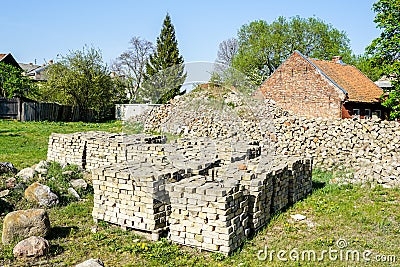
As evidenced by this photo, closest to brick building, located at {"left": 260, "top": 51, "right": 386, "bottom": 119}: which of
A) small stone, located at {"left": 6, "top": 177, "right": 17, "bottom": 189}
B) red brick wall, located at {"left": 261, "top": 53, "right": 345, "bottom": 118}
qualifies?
red brick wall, located at {"left": 261, "top": 53, "right": 345, "bottom": 118}

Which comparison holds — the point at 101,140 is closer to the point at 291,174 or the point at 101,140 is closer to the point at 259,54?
the point at 291,174

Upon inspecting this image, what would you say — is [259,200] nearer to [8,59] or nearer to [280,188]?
[280,188]

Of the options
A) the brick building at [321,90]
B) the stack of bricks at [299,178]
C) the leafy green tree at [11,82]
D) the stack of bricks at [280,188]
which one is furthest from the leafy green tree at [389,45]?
the leafy green tree at [11,82]

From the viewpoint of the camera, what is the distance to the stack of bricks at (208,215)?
5309mm

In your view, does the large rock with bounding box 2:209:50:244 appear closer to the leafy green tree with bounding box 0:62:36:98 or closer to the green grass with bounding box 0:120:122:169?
the green grass with bounding box 0:120:122:169

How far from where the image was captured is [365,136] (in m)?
12.0

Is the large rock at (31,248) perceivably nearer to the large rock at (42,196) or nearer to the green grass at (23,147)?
the large rock at (42,196)

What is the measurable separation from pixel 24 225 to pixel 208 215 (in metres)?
2.57

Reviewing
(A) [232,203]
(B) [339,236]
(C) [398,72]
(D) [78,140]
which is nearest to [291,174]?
(B) [339,236]

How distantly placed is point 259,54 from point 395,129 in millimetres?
28452

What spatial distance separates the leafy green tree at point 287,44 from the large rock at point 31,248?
34.8 meters

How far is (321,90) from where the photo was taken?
21.2 metres

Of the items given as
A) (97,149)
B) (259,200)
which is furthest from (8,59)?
(259,200)

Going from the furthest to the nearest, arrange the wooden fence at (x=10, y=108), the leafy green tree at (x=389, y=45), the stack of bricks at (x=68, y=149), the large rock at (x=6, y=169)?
the wooden fence at (x=10, y=108) < the leafy green tree at (x=389, y=45) < the stack of bricks at (x=68, y=149) < the large rock at (x=6, y=169)
